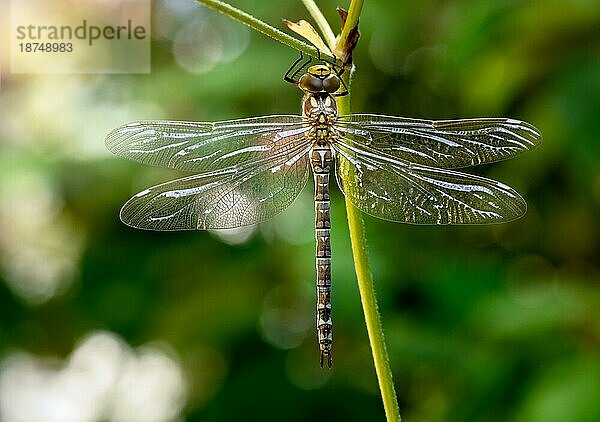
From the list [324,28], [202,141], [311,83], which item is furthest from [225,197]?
[324,28]

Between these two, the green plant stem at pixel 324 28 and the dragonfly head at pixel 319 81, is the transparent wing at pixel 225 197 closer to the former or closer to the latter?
the dragonfly head at pixel 319 81

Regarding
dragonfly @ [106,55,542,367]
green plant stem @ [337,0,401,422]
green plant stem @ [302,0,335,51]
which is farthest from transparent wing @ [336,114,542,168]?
green plant stem @ [337,0,401,422]

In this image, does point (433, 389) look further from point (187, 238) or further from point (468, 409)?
point (187, 238)

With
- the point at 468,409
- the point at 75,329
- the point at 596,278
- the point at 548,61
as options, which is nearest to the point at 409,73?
the point at 548,61

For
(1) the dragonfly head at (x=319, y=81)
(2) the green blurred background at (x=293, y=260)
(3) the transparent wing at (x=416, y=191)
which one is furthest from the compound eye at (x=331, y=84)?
(2) the green blurred background at (x=293, y=260)

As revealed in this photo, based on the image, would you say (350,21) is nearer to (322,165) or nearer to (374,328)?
(374,328)

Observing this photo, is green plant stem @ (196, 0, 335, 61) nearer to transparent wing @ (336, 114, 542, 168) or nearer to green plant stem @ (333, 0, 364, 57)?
green plant stem @ (333, 0, 364, 57)
